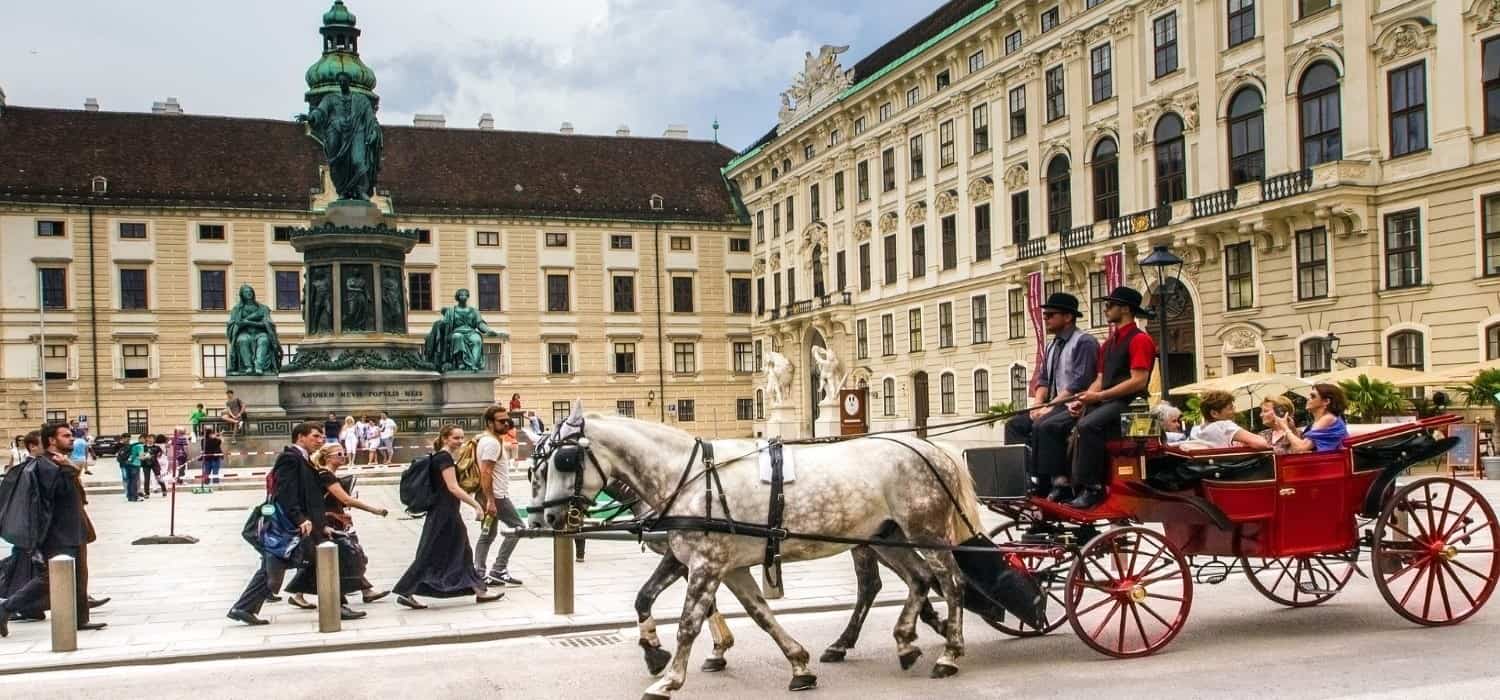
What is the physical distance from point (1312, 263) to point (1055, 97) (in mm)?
12122

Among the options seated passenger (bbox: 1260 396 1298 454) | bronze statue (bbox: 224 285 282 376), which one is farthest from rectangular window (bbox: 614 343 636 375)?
seated passenger (bbox: 1260 396 1298 454)

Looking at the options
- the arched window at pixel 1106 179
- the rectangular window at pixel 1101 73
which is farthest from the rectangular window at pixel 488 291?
the rectangular window at pixel 1101 73

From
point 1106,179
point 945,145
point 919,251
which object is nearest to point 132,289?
point 919,251

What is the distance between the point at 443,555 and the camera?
39.9 ft

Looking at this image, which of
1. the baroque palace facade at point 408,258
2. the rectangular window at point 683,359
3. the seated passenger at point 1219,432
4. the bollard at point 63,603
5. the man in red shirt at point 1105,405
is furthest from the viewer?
the rectangular window at point 683,359

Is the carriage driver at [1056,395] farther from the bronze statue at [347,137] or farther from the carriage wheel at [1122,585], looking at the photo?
the bronze statue at [347,137]

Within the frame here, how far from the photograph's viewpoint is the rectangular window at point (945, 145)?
157ft

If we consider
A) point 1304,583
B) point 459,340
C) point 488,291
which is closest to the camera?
point 1304,583

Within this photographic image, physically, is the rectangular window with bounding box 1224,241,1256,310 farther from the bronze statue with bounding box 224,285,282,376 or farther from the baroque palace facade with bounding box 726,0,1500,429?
the bronze statue with bounding box 224,285,282,376

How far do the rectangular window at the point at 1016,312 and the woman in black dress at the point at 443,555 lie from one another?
33.4 meters

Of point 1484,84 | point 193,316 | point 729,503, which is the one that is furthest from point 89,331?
point 729,503

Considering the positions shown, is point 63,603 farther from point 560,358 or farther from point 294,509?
point 560,358

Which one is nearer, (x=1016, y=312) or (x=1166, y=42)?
(x=1166, y=42)

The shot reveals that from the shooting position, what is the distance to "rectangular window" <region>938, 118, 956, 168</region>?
47.9m
